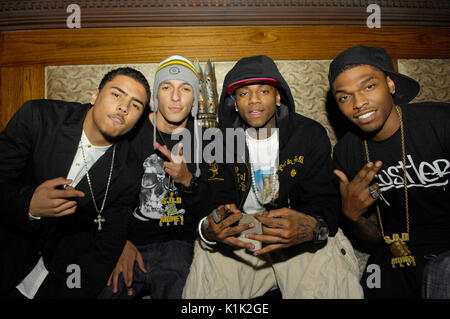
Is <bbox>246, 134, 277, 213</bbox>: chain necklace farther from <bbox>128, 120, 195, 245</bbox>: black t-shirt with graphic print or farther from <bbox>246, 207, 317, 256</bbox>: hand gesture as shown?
<bbox>128, 120, 195, 245</bbox>: black t-shirt with graphic print

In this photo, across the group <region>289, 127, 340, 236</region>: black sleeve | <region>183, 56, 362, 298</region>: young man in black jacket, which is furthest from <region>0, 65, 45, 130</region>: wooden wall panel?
<region>289, 127, 340, 236</region>: black sleeve

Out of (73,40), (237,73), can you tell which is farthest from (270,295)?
(73,40)

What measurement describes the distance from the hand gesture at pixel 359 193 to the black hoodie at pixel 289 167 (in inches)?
6.0

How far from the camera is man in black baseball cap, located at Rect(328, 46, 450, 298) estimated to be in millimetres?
1685

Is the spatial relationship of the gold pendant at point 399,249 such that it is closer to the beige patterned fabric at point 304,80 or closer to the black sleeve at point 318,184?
the black sleeve at point 318,184

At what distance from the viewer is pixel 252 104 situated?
1.88 metres

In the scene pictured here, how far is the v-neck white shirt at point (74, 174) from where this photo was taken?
5.79 feet

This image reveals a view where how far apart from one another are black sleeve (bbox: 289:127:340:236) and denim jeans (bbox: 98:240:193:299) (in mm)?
1047

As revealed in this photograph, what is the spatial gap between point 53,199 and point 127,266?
2.57 ft

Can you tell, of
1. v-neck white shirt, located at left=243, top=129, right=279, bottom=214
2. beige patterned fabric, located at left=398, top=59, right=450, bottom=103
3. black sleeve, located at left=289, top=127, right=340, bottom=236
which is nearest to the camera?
black sleeve, located at left=289, top=127, right=340, bottom=236

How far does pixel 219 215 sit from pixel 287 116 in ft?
3.52

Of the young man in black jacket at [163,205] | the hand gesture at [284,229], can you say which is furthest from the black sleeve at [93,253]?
the hand gesture at [284,229]

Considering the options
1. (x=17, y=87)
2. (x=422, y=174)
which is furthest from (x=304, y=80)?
(x=17, y=87)

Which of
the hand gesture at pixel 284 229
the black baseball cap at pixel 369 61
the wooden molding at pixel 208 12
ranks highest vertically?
the wooden molding at pixel 208 12
